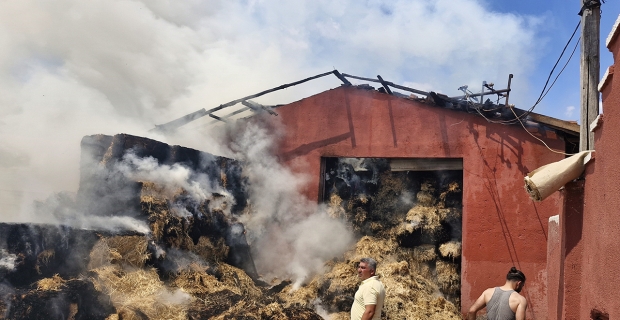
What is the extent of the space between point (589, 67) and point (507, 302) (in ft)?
11.9

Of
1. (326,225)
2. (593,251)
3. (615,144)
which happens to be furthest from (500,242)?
(615,144)

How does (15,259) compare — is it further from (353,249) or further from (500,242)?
(500,242)

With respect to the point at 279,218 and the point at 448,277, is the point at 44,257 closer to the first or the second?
the point at 279,218

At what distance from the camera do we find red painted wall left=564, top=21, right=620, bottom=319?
4.68m

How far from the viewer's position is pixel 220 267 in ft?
37.3

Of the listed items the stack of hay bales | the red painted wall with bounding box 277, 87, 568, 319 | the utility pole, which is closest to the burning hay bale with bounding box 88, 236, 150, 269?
the stack of hay bales

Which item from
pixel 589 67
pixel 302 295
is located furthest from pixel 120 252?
pixel 589 67

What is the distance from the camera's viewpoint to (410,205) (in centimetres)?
1251

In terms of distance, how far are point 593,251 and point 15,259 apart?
8.03 meters

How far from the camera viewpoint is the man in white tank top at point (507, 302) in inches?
208

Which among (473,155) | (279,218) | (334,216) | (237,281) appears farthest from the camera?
(279,218)

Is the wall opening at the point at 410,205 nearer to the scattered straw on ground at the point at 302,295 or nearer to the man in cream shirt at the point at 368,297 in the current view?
the scattered straw on ground at the point at 302,295

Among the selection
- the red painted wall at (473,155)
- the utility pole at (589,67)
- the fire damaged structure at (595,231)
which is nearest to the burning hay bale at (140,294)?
the red painted wall at (473,155)

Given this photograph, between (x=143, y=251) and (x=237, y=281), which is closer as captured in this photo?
(x=143, y=251)
